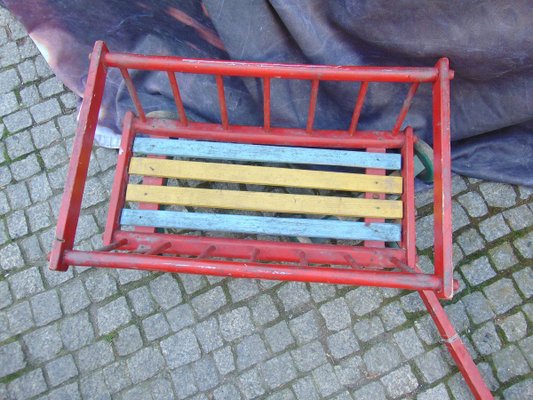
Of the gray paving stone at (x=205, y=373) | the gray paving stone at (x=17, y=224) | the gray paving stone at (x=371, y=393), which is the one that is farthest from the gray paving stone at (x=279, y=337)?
the gray paving stone at (x=17, y=224)

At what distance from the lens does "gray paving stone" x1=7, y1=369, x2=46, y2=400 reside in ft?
8.77

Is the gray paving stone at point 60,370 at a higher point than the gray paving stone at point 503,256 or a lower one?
lower

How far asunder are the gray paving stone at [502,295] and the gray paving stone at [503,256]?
9 cm

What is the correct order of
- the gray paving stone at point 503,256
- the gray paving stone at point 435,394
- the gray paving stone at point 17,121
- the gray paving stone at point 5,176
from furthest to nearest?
the gray paving stone at point 17,121 → the gray paving stone at point 5,176 → the gray paving stone at point 503,256 → the gray paving stone at point 435,394

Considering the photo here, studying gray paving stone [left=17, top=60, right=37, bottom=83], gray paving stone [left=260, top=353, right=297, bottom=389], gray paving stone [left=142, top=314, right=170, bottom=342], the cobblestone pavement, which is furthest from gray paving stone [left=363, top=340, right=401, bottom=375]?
gray paving stone [left=17, top=60, right=37, bottom=83]

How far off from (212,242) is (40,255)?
1268mm

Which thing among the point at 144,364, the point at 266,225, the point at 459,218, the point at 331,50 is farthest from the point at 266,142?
the point at 144,364

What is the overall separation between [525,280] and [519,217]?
15.1 inches

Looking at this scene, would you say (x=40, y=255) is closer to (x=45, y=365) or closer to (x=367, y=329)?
(x=45, y=365)

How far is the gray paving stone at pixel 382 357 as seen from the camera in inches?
106

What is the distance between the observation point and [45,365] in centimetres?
272

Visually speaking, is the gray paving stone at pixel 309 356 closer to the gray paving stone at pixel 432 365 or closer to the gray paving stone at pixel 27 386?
the gray paving stone at pixel 432 365

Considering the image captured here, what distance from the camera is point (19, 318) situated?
2.80 meters

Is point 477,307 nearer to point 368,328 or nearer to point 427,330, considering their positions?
point 427,330
